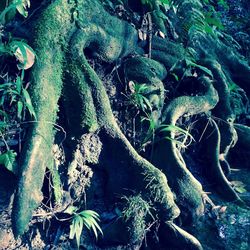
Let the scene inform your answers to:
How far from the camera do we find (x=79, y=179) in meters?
3.57

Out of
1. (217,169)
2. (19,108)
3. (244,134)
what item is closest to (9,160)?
(19,108)

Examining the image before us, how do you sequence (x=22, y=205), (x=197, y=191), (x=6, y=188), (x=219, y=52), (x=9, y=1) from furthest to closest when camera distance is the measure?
(x=219, y=52), (x=197, y=191), (x=9, y=1), (x=6, y=188), (x=22, y=205)

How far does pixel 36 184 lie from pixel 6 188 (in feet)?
1.21

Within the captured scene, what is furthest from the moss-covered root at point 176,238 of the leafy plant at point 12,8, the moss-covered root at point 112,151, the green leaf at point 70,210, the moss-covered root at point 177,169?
the leafy plant at point 12,8

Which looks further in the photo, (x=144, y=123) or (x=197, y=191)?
(x=144, y=123)

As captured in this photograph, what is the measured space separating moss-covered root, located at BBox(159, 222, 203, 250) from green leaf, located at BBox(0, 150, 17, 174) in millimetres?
1485

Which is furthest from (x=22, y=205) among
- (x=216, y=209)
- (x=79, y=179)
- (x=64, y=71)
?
(x=216, y=209)

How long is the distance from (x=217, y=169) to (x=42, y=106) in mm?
2477

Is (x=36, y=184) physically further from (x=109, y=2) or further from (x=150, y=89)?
(x=109, y=2)

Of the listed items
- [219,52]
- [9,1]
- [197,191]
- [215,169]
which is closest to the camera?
[9,1]

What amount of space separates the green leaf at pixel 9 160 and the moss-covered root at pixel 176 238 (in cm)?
149

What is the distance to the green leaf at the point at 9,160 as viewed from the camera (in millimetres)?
3012

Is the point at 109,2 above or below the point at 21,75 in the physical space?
above

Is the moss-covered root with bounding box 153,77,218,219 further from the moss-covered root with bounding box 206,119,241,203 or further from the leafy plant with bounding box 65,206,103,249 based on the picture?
the leafy plant with bounding box 65,206,103,249
